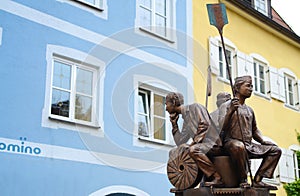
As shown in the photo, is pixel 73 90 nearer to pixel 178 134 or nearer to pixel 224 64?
pixel 178 134

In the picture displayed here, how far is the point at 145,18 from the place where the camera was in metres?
11.7

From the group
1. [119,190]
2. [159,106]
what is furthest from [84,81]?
[119,190]

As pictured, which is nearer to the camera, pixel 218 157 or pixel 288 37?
pixel 218 157

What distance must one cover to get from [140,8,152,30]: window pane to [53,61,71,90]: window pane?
265cm

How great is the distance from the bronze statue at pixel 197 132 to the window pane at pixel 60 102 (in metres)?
4.41

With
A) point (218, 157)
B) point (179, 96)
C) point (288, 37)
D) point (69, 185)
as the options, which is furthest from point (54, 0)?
point (288, 37)

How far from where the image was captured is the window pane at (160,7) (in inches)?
479

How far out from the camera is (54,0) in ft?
31.5

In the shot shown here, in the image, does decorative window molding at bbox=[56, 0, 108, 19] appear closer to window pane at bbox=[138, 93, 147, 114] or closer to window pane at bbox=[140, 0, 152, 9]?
window pane at bbox=[140, 0, 152, 9]

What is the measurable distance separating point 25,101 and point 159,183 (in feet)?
12.3

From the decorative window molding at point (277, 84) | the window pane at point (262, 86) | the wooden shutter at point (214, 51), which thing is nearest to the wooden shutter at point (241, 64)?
the wooden shutter at point (214, 51)

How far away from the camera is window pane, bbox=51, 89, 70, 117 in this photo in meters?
9.18

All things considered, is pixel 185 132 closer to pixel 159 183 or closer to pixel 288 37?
pixel 159 183

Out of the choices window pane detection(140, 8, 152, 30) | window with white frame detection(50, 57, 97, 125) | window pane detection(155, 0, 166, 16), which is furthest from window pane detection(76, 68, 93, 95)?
window pane detection(155, 0, 166, 16)
